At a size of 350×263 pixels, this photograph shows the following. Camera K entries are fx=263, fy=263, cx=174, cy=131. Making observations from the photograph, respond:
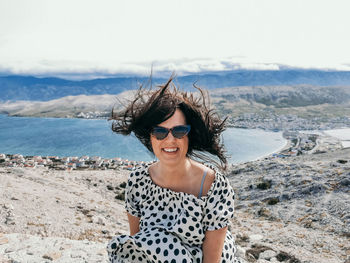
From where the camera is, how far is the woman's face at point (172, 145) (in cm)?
262

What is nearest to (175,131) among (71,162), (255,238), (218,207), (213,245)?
(218,207)

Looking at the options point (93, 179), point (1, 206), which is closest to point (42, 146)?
point (93, 179)

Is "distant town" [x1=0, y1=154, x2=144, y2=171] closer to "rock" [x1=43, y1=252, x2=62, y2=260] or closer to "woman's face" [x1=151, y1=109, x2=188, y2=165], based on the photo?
"rock" [x1=43, y1=252, x2=62, y2=260]

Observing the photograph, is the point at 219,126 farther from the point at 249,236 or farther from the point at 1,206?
the point at 1,206

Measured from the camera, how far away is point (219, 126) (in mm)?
3059

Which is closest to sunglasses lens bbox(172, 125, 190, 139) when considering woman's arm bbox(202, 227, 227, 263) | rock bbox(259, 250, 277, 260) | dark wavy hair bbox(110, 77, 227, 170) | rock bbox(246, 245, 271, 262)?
dark wavy hair bbox(110, 77, 227, 170)

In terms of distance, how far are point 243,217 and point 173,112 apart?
9.83 metres

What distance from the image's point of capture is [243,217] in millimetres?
11195

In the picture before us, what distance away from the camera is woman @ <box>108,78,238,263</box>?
99.5 inches

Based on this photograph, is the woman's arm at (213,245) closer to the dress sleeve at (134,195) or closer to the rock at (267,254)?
the dress sleeve at (134,195)

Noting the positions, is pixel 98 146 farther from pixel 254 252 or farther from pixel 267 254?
pixel 267 254

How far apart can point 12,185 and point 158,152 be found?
382 inches

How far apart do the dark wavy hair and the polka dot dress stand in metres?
0.46

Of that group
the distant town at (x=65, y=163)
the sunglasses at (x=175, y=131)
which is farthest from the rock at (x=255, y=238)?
the distant town at (x=65, y=163)
